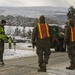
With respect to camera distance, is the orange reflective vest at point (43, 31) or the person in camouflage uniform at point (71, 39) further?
the person in camouflage uniform at point (71, 39)

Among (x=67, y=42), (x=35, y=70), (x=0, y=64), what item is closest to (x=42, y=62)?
(x=35, y=70)

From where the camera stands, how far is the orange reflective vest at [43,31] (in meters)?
13.7

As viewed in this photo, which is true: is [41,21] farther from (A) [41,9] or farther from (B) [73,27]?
(A) [41,9]

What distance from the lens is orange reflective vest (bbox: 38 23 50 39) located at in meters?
13.7

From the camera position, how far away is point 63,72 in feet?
44.6

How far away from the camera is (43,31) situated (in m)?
13.7

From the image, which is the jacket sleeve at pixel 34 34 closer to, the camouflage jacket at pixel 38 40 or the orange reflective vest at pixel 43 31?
the camouflage jacket at pixel 38 40

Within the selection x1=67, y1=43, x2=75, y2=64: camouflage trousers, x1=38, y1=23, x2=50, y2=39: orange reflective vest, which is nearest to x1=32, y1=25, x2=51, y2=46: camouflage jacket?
x1=38, y1=23, x2=50, y2=39: orange reflective vest

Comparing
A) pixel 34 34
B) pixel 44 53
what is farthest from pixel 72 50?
pixel 34 34

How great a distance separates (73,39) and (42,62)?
159 cm

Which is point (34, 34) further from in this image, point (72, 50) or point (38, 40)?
point (72, 50)

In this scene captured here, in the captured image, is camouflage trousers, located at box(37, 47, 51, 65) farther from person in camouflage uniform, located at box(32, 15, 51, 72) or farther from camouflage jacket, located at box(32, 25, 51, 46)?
camouflage jacket, located at box(32, 25, 51, 46)

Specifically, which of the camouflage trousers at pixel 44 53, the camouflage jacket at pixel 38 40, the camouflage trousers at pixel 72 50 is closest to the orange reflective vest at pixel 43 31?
the camouflage jacket at pixel 38 40

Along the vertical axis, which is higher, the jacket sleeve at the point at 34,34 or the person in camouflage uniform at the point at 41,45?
the jacket sleeve at the point at 34,34
